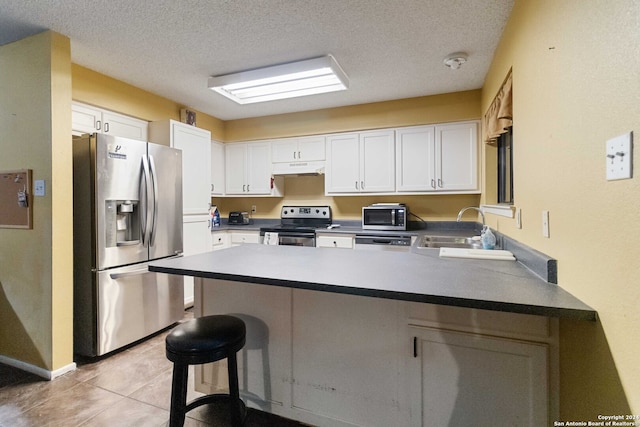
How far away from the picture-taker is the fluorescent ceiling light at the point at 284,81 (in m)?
2.48

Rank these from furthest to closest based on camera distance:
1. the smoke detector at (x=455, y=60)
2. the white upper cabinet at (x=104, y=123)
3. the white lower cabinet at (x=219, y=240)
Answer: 1. the white lower cabinet at (x=219, y=240)
2. the white upper cabinet at (x=104, y=123)
3. the smoke detector at (x=455, y=60)

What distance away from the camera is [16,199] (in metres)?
2.34

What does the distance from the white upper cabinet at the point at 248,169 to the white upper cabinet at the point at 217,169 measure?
77mm

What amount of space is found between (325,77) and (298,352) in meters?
2.15

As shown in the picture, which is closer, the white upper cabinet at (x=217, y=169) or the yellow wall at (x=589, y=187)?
the yellow wall at (x=589, y=187)

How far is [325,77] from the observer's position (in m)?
2.62

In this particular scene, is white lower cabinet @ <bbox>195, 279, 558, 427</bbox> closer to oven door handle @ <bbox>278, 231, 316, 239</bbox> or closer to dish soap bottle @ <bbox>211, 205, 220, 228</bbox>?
oven door handle @ <bbox>278, 231, 316, 239</bbox>

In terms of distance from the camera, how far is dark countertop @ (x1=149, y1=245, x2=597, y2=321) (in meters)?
1.03

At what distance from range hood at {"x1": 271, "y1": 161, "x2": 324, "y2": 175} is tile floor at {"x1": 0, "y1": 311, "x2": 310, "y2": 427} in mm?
2573

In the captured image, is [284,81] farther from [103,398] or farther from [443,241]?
[103,398]

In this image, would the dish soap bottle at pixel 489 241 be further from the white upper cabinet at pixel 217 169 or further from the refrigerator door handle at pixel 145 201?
the white upper cabinet at pixel 217 169

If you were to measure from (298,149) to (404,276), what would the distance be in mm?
3076

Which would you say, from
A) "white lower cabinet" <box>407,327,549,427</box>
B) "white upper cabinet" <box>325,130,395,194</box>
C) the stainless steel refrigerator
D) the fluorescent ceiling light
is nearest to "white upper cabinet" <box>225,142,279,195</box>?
"white upper cabinet" <box>325,130,395,194</box>

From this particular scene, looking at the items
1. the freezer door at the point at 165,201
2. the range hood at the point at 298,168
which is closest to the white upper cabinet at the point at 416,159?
the range hood at the point at 298,168
